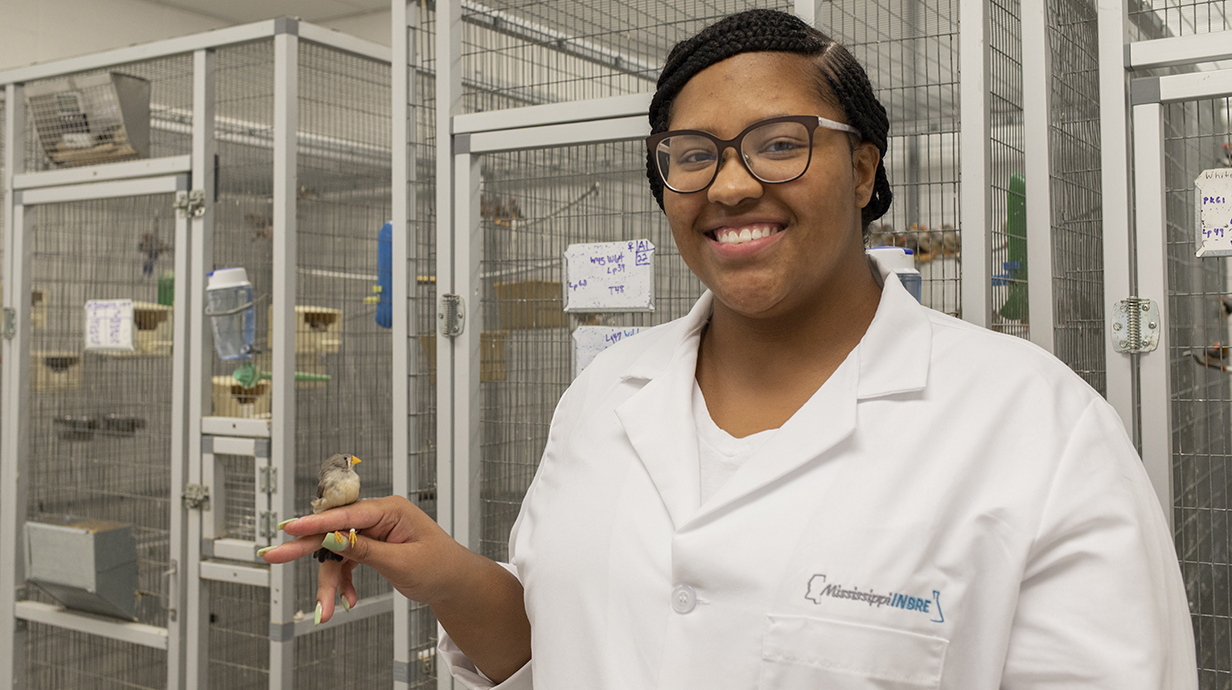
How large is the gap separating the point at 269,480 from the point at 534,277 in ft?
3.84

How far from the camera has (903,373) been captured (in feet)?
3.36

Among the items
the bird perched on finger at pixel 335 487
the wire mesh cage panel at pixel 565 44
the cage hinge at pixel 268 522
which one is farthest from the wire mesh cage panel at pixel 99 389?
the bird perched on finger at pixel 335 487

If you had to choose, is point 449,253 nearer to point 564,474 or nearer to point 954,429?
point 564,474

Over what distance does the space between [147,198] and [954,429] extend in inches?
120

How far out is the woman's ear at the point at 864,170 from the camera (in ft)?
3.59

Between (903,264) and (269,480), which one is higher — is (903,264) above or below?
above

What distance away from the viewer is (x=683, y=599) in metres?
0.98

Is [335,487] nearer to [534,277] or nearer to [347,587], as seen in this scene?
[347,587]

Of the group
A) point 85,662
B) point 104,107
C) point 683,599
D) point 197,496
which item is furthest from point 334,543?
point 85,662

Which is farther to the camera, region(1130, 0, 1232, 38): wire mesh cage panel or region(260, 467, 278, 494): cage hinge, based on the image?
region(260, 467, 278, 494): cage hinge

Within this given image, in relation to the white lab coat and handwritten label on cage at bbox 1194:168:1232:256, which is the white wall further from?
the white lab coat

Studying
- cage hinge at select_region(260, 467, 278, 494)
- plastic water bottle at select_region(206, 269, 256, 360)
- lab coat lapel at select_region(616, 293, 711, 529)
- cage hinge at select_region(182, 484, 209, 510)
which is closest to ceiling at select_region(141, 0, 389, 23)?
plastic water bottle at select_region(206, 269, 256, 360)

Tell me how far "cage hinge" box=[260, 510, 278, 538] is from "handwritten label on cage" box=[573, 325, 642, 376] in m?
1.27

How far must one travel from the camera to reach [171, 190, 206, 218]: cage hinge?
2857mm
